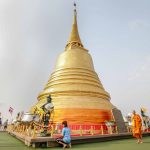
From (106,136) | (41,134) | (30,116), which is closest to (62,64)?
(30,116)

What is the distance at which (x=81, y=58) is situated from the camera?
2970 centimetres

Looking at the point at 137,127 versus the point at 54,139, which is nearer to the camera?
the point at 54,139

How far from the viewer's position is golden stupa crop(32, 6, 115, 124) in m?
22.7

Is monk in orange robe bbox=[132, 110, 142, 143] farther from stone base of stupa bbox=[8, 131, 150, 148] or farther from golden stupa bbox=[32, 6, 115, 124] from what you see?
golden stupa bbox=[32, 6, 115, 124]

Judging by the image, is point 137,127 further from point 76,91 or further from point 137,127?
point 76,91

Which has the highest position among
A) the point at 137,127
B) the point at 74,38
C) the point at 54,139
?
the point at 74,38

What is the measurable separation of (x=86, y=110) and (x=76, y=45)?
1168cm

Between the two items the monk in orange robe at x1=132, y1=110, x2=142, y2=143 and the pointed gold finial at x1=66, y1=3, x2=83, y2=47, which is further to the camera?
the pointed gold finial at x1=66, y1=3, x2=83, y2=47

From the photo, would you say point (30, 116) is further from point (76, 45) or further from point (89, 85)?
point (76, 45)

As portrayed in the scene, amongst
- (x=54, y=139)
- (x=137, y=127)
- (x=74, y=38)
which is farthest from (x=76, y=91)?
(x=54, y=139)

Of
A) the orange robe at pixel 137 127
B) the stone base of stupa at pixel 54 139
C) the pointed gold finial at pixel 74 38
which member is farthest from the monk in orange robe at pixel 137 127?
the pointed gold finial at pixel 74 38

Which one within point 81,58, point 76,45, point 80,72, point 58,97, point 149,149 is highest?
point 76,45

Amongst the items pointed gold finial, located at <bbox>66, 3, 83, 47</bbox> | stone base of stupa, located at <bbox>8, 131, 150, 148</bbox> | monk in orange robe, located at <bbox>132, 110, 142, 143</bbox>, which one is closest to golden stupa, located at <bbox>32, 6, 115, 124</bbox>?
pointed gold finial, located at <bbox>66, 3, 83, 47</bbox>

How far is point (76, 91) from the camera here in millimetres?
25219
